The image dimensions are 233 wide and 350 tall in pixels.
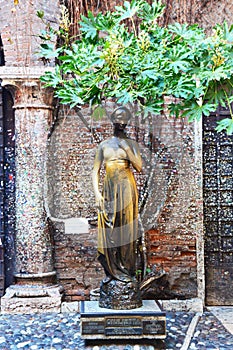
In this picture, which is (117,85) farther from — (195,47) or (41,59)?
(41,59)

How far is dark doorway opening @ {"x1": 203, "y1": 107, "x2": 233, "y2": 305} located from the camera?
7.89 metres

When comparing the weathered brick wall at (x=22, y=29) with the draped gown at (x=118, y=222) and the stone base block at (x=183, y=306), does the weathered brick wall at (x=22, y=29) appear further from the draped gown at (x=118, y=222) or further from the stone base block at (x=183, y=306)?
the stone base block at (x=183, y=306)

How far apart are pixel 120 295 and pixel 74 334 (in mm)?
790

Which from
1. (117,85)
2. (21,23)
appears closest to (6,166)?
(21,23)

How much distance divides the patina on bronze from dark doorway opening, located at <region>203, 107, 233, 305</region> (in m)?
2.36

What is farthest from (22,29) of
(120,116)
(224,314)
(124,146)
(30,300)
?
(224,314)

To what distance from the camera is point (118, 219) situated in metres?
5.77

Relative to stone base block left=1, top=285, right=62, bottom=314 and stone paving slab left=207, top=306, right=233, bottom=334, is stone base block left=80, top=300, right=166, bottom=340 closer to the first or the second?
stone paving slab left=207, top=306, right=233, bottom=334

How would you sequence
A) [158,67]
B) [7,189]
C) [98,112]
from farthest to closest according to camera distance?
[7,189] → [98,112] → [158,67]

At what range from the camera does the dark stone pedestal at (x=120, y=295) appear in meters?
5.69

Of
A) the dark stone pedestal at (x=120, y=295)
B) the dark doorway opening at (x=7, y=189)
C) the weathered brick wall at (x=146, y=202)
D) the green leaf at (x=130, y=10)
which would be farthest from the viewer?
the dark doorway opening at (x=7, y=189)

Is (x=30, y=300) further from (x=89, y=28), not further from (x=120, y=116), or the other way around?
(x=89, y=28)

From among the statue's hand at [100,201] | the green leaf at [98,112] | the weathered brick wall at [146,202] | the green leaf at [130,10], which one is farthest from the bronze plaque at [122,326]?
the green leaf at [130,10]

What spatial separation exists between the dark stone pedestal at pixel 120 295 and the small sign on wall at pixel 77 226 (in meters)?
1.88
